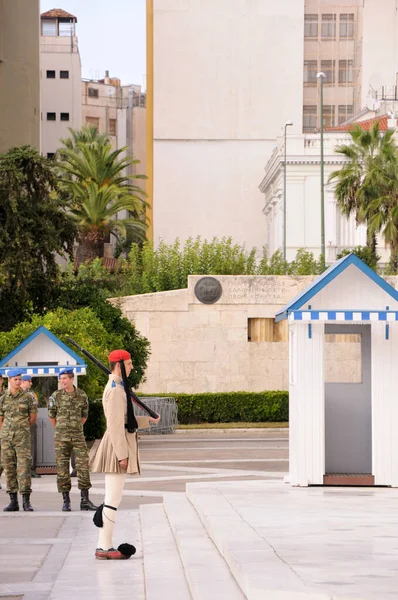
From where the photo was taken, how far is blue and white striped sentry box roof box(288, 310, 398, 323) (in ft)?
52.2

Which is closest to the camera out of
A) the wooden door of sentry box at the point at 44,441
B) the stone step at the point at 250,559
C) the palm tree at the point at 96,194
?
the stone step at the point at 250,559

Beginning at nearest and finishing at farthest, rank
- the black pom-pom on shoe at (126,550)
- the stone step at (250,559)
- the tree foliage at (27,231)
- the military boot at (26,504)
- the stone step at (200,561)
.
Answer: the stone step at (250,559) → the stone step at (200,561) → the black pom-pom on shoe at (126,550) → the military boot at (26,504) → the tree foliage at (27,231)

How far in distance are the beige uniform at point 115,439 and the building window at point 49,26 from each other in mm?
108830

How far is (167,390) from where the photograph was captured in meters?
45.7

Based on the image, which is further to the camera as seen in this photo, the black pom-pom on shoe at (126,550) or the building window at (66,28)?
the building window at (66,28)

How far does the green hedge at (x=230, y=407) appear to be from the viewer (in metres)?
42.4

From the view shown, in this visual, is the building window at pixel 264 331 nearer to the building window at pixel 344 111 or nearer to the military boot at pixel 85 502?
the military boot at pixel 85 502

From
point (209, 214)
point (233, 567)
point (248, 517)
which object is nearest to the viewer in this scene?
point (233, 567)

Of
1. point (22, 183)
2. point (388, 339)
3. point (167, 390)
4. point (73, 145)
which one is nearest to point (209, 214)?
point (73, 145)

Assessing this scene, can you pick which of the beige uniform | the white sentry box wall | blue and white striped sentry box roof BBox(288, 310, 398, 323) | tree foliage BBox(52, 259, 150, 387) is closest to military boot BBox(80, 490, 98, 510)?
the white sentry box wall

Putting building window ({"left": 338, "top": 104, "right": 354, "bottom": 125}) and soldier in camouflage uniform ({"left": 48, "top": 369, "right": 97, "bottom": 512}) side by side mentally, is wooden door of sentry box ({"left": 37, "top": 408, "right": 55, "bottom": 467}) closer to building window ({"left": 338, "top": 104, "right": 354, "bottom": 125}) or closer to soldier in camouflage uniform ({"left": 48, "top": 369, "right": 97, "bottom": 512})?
soldier in camouflage uniform ({"left": 48, "top": 369, "right": 97, "bottom": 512})

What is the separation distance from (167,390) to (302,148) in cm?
2664

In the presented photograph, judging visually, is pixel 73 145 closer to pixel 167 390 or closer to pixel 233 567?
pixel 167 390

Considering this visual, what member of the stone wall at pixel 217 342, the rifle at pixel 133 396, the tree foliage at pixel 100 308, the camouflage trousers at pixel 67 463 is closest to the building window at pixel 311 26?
the stone wall at pixel 217 342
